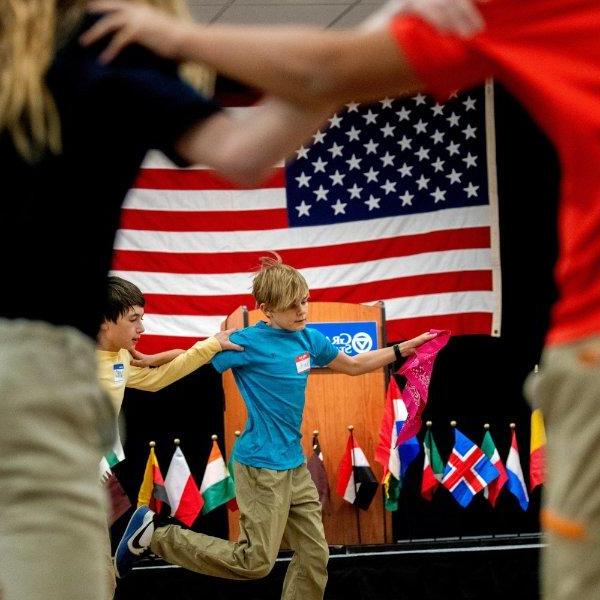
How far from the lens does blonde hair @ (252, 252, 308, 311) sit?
18.2 feet

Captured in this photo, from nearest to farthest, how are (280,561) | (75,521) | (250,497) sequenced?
(75,521) < (250,497) < (280,561)

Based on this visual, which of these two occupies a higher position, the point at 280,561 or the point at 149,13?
the point at 149,13

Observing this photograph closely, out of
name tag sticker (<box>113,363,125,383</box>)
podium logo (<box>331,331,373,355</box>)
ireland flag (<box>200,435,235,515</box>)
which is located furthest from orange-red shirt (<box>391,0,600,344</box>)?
podium logo (<box>331,331,373,355</box>)

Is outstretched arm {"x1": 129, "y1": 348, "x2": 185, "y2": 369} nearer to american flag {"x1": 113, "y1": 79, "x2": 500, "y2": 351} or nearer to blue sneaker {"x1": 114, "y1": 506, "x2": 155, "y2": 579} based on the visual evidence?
blue sneaker {"x1": 114, "y1": 506, "x2": 155, "y2": 579}

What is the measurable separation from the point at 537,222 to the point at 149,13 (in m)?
6.67

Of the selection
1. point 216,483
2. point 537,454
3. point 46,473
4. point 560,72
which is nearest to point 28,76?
point 46,473

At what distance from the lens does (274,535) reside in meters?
5.48

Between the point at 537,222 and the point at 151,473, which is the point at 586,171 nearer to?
the point at 151,473

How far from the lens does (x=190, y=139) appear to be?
57.6 inches

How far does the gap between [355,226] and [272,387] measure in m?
2.69

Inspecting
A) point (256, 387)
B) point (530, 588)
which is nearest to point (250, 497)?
point (256, 387)

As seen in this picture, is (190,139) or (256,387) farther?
(256,387)

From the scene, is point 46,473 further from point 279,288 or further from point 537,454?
point 537,454

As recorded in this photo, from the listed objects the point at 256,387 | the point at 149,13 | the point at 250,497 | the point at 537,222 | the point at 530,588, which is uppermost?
the point at 537,222
